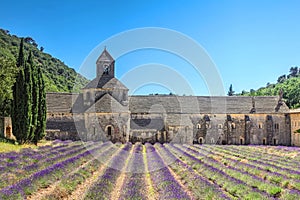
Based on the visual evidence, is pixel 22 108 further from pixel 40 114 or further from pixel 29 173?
pixel 29 173

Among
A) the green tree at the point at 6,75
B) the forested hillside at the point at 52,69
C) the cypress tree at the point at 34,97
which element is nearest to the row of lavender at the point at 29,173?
the cypress tree at the point at 34,97

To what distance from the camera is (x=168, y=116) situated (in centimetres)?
3972

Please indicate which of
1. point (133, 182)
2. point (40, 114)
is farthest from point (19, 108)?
point (133, 182)

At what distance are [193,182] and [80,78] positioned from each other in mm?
84962

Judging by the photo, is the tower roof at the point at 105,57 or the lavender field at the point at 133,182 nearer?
the lavender field at the point at 133,182

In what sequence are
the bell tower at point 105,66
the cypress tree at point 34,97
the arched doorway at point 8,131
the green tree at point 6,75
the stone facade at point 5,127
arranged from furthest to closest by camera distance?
the bell tower at point 105,66 → the arched doorway at point 8,131 → the stone facade at point 5,127 → the cypress tree at point 34,97 → the green tree at point 6,75

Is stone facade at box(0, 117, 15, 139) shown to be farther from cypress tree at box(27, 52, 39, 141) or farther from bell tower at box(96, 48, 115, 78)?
bell tower at box(96, 48, 115, 78)

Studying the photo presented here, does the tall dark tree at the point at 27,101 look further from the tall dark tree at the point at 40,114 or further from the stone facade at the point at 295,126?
the stone facade at the point at 295,126

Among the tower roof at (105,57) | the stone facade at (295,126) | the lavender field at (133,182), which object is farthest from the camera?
the tower roof at (105,57)

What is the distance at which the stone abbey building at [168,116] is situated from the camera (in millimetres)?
35719

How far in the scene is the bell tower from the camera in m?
39.7

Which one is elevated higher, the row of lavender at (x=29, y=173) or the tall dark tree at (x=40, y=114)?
the tall dark tree at (x=40, y=114)

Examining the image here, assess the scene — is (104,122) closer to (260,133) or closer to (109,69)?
(109,69)

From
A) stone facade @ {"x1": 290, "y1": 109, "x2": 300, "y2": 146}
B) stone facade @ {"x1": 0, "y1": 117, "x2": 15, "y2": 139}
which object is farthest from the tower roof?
stone facade @ {"x1": 290, "y1": 109, "x2": 300, "y2": 146}
